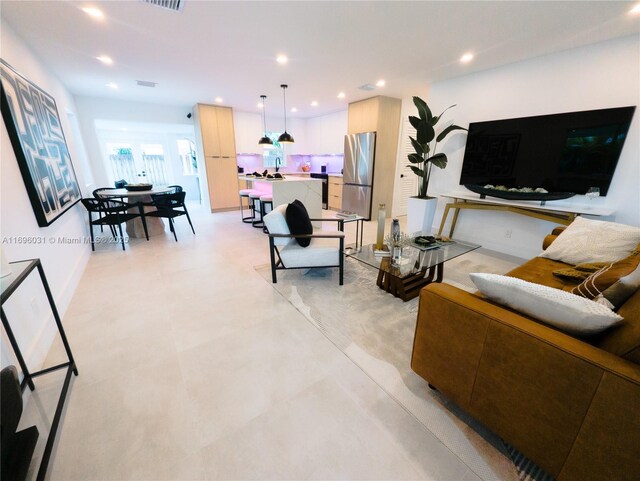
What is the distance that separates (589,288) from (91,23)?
173 inches

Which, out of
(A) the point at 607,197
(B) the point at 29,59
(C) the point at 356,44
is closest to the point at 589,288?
(A) the point at 607,197

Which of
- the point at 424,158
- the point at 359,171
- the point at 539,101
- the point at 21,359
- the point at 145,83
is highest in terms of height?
the point at 145,83

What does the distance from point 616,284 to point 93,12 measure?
4.14m

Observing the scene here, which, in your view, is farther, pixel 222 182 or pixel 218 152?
pixel 222 182

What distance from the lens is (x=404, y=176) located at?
18.9ft

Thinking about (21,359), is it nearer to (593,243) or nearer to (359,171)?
(593,243)

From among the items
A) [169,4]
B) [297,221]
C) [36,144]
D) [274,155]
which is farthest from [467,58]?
[274,155]

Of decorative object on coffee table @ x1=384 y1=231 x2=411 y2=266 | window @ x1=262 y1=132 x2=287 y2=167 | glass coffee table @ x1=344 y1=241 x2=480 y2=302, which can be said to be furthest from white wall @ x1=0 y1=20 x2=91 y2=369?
window @ x1=262 y1=132 x2=287 y2=167

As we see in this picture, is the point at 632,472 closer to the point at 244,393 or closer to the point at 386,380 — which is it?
the point at 386,380

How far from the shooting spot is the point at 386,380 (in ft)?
5.16

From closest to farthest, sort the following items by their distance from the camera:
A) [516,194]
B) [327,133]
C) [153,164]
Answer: [516,194], [327,133], [153,164]

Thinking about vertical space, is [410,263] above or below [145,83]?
below

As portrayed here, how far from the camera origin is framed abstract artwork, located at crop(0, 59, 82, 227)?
6.57 ft

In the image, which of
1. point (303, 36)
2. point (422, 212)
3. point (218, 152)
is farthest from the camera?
point (218, 152)
